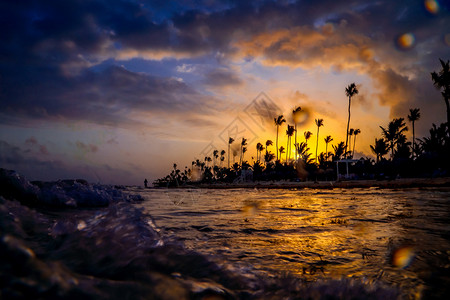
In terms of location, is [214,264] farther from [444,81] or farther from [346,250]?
[444,81]

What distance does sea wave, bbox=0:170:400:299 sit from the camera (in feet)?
4.71

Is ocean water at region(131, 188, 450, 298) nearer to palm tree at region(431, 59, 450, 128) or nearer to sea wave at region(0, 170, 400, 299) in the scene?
sea wave at region(0, 170, 400, 299)

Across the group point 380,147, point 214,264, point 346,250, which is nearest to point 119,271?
point 214,264

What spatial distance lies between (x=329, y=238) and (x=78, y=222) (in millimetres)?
3476

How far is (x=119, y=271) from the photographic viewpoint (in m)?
1.94

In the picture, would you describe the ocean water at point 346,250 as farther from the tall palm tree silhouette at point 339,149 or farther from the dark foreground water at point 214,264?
the tall palm tree silhouette at point 339,149

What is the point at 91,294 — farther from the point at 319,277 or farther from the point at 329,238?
the point at 329,238

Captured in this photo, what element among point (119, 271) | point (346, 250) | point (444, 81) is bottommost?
point (346, 250)

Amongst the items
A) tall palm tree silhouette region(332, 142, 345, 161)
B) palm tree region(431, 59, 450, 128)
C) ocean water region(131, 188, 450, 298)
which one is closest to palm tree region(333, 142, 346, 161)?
tall palm tree silhouette region(332, 142, 345, 161)

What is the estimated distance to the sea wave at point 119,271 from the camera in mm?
1436

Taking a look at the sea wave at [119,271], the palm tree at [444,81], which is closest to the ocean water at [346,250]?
the sea wave at [119,271]

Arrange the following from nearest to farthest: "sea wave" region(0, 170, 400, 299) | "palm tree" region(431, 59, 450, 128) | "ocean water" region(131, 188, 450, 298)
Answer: "sea wave" region(0, 170, 400, 299) → "ocean water" region(131, 188, 450, 298) → "palm tree" region(431, 59, 450, 128)

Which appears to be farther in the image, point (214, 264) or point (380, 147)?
point (380, 147)

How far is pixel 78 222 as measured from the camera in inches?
116
